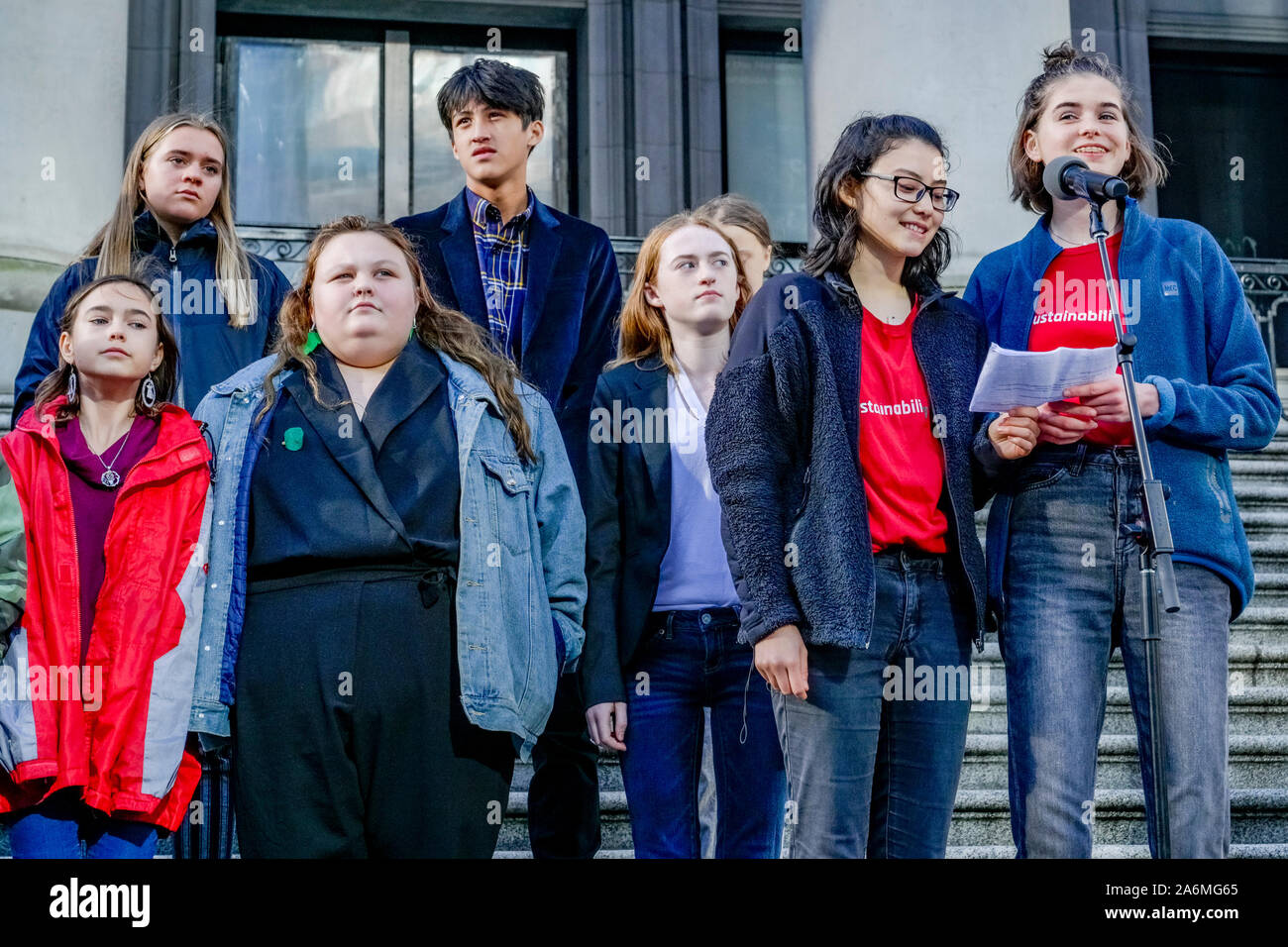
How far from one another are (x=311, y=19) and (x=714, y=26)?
3.04 m

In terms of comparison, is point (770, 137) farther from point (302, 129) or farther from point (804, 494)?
point (804, 494)

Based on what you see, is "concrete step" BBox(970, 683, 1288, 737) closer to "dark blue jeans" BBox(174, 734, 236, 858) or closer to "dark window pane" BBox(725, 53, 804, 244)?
"dark blue jeans" BBox(174, 734, 236, 858)

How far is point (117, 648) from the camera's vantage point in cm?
402

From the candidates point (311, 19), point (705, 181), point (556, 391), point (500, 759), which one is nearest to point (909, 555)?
point (500, 759)

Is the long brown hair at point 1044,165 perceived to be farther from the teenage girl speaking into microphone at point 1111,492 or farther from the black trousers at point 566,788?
the black trousers at point 566,788

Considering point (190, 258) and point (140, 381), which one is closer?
point (140, 381)

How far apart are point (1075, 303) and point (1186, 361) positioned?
30cm

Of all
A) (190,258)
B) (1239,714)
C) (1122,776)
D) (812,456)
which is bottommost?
(1122,776)

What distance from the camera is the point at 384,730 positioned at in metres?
3.79

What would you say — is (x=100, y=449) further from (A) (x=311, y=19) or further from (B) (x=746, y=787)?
(A) (x=311, y=19)

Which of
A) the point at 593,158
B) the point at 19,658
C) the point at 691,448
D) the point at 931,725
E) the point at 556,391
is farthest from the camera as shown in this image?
the point at 593,158

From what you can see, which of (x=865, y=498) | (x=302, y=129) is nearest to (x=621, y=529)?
(x=865, y=498)

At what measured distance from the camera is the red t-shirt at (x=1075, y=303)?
4188mm

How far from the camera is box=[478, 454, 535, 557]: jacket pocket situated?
4027 millimetres
